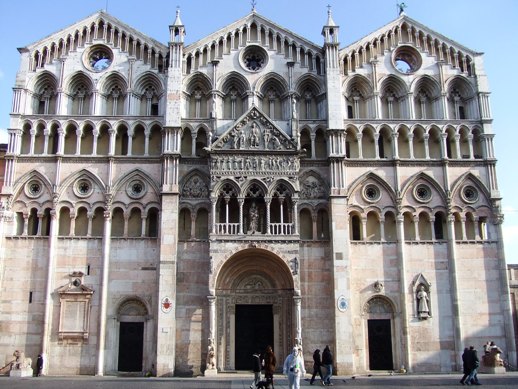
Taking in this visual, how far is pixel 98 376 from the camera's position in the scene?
100ft

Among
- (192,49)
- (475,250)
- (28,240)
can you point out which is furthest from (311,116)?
(28,240)

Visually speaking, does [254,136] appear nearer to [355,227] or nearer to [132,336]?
[355,227]

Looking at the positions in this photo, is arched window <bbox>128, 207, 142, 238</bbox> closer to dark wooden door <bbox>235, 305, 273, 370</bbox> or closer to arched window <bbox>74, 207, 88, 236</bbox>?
arched window <bbox>74, 207, 88, 236</bbox>

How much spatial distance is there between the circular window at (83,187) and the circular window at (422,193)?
62.0ft

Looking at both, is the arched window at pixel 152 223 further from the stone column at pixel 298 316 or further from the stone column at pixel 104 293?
the stone column at pixel 298 316

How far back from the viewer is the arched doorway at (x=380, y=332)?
32500 mm

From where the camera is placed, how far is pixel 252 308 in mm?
33188

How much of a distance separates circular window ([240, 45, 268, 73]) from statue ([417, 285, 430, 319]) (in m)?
16.4

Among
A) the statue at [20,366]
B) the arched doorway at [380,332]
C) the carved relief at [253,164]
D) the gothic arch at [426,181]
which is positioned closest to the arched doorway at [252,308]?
the arched doorway at [380,332]

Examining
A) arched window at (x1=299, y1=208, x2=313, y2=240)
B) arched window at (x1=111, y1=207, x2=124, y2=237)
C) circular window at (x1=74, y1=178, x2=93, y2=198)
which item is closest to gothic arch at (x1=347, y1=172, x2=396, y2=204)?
arched window at (x1=299, y1=208, x2=313, y2=240)

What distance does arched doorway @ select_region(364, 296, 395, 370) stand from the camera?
32500 millimetres

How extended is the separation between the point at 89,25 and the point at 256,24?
33.9 ft

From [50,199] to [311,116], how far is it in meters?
16.1

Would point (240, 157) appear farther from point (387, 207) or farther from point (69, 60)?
point (69, 60)
